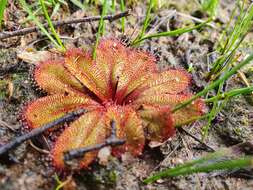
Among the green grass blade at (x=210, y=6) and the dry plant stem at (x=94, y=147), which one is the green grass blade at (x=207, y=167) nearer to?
the dry plant stem at (x=94, y=147)

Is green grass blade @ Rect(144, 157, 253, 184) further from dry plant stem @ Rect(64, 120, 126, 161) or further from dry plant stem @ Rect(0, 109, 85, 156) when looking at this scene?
dry plant stem @ Rect(0, 109, 85, 156)

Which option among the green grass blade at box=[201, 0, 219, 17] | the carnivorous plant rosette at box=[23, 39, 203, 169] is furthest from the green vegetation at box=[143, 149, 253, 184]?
the green grass blade at box=[201, 0, 219, 17]

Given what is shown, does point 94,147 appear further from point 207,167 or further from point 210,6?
point 210,6

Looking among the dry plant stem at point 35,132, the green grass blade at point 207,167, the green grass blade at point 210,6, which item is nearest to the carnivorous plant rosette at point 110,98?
the dry plant stem at point 35,132

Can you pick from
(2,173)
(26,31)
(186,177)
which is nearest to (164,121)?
(186,177)

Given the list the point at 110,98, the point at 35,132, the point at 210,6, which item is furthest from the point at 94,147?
the point at 210,6

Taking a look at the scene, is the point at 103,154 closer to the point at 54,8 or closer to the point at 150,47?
the point at 150,47
